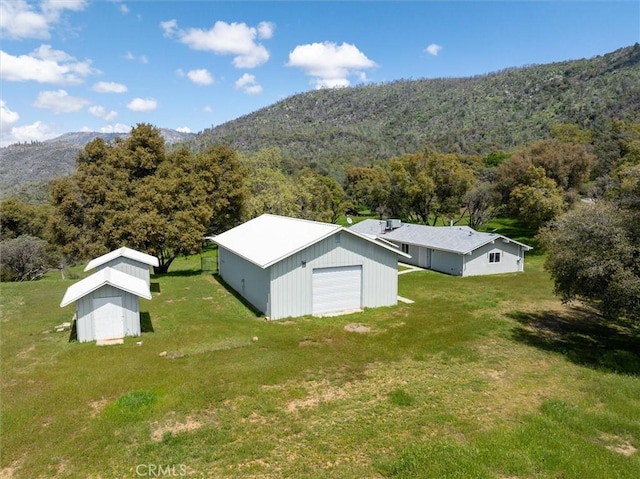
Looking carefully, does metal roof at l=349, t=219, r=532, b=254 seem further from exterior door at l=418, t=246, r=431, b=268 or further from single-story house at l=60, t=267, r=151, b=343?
single-story house at l=60, t=267, r=151, b=343

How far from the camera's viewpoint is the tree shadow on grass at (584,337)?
44.2 ft

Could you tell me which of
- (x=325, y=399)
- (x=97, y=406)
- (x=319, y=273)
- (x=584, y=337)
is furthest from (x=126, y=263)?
(x=584, y=337)

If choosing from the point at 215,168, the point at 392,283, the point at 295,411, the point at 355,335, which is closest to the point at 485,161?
the point at 215,168

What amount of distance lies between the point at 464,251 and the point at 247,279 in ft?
50.7

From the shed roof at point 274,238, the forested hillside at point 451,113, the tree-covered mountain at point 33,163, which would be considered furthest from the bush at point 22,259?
the tree-covered mountain at point 33,163

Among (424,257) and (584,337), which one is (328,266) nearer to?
(584,337)

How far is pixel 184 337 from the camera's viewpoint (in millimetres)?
15000

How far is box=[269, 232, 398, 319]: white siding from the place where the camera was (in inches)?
693

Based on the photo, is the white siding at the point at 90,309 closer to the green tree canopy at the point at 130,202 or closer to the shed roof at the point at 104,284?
the shed roof at the point at 104,284

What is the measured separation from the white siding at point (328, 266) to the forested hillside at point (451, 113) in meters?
64.0

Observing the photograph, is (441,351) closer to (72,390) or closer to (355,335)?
(355,335)

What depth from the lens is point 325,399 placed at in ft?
33.6

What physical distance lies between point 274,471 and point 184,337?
863 cm

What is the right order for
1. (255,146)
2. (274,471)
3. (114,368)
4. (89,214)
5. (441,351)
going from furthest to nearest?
1. (255,146)
2. (89,214)
3. (441,351)
4. (114,368)
5. (274,471)
